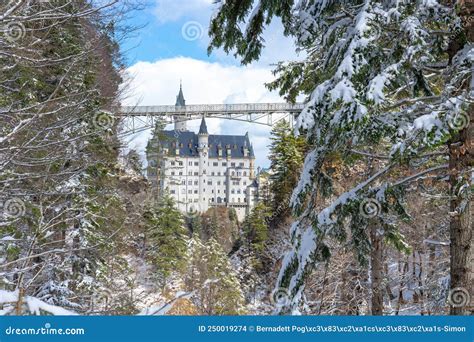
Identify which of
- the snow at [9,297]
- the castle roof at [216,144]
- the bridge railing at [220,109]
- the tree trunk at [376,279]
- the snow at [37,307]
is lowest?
the tree trunk at [376,279]

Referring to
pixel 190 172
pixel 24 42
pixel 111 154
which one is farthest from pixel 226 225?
pixel 24 42

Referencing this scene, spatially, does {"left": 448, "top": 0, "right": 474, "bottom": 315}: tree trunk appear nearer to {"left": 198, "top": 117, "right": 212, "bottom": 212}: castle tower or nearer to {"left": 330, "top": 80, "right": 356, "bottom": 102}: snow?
{"left": 330, "top": 80, "right": 356, "bottom": 102}: snow

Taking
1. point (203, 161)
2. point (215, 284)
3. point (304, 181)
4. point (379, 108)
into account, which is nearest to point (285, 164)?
point (215, 284)

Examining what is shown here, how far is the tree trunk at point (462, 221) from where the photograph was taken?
4.62 metres

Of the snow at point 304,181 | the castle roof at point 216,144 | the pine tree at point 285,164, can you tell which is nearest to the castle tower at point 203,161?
the castle roof at point 216,144

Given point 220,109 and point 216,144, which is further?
point 216,144

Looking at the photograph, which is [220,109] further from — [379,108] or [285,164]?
[379,108]

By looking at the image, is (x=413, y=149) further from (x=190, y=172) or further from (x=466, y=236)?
(x=190, y=172)

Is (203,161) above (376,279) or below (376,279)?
above

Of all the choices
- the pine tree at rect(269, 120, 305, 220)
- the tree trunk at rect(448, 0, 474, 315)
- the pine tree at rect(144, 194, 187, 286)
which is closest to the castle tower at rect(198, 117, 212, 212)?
the pine tree at rect(144, 194, 187, 286)

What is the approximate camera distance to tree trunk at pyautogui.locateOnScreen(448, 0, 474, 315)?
4621 mm

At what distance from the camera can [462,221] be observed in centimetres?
471

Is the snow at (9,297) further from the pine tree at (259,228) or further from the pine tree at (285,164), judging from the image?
the pine tree at (259,228)

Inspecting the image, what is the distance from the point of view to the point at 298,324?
4055 mm
